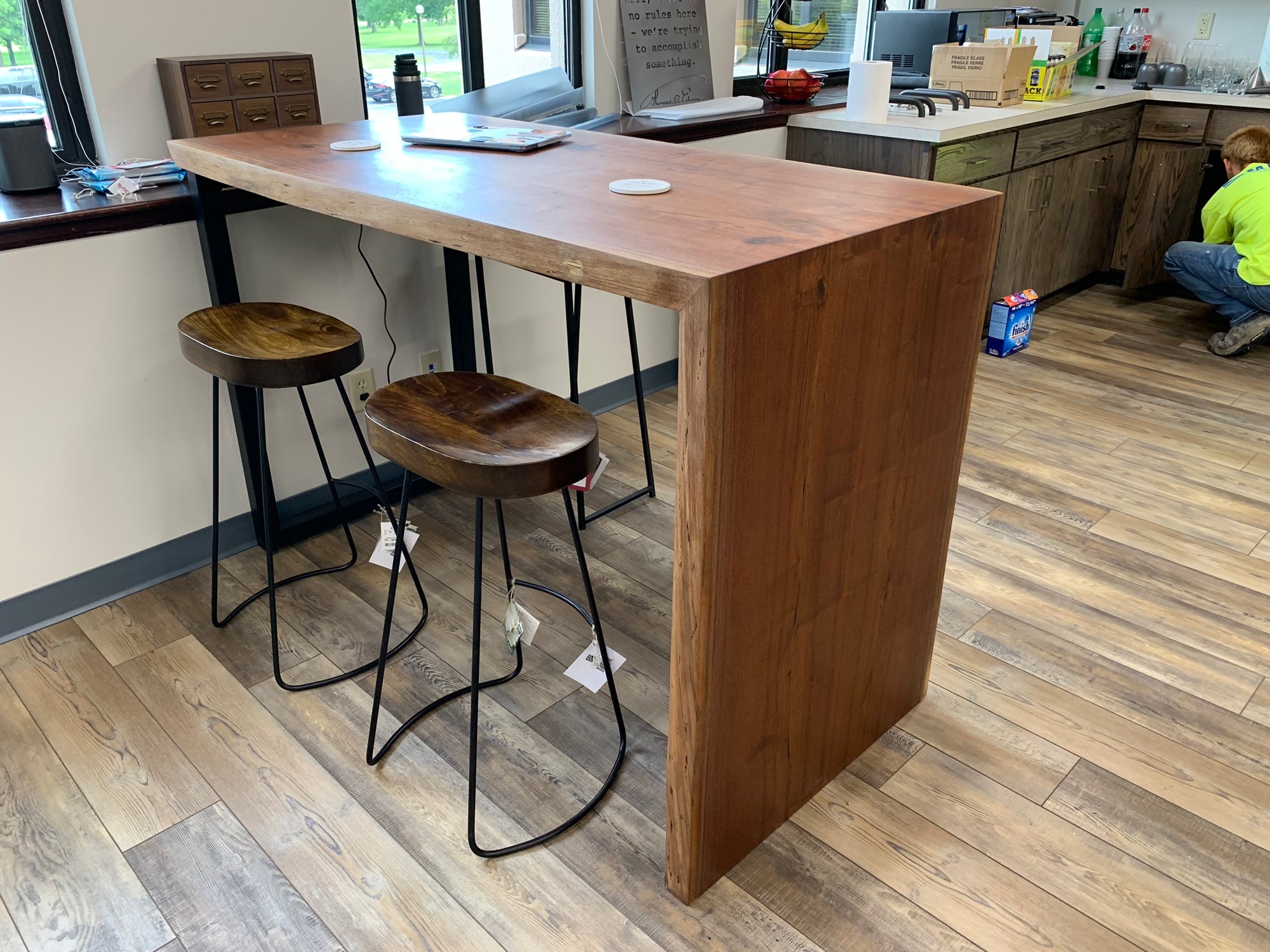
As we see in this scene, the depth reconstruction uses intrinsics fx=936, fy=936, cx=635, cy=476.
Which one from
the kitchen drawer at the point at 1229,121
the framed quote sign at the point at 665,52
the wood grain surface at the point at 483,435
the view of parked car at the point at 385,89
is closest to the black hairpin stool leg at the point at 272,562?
the wood grain surface at the point at 483,435

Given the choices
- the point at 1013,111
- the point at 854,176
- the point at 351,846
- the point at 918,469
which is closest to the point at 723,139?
the point at 1013,111

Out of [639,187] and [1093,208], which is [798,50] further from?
[639,187]

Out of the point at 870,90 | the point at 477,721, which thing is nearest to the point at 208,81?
the point at 477,721

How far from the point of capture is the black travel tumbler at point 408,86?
232cm

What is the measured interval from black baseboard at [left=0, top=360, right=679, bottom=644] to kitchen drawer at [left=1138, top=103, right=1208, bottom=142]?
3.41 m

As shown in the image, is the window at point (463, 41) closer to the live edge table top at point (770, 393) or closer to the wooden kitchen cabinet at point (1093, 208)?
the live edge table top at point (770, 393)

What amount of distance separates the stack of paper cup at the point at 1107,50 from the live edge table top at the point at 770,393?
3592 millimetres

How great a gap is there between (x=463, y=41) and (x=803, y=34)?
1.41 m

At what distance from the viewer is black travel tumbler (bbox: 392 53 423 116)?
2324mm

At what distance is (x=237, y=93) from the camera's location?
6.57 ft

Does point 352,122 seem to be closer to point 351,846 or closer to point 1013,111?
point 351,846

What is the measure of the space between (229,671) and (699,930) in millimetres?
1094

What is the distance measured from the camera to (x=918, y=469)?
1510 millimetres

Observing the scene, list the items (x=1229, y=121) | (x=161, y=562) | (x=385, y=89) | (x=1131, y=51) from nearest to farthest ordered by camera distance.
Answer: (x=161, y=562), (x=385, y=89), (x=1229, y=121), (x=1131, y=51)
